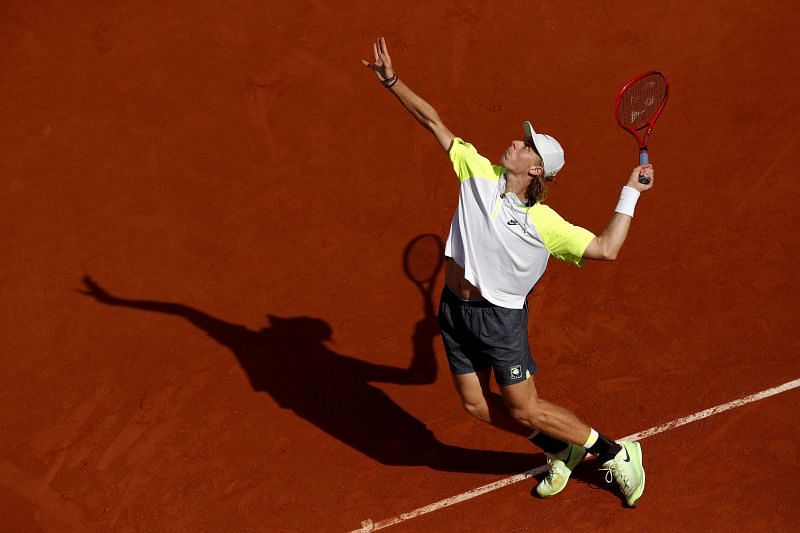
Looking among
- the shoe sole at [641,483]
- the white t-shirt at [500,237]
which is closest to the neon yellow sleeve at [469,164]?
the white t-shirt at [500,237]

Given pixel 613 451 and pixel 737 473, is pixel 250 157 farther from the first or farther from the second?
pixel 737 473

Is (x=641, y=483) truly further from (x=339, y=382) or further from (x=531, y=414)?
(x=339, y=382)

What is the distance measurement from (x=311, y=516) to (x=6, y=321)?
3238 millimetres

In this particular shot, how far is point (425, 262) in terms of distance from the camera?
24.9 ft

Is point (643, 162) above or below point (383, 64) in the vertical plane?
below

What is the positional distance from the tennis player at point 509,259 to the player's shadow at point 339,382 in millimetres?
688

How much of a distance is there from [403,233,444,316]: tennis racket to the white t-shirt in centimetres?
175

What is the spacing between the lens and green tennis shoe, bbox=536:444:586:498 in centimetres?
648

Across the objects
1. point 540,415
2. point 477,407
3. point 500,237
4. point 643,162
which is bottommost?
point 540,415

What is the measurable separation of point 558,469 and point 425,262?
7.07 feet

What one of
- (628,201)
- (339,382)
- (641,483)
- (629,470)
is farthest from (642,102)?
(339,382)

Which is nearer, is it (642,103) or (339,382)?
(642,103)

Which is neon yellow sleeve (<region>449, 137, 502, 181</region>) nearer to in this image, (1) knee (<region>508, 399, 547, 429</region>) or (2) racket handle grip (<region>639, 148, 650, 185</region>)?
(2) racket handle grip (<region>639, 148, 650, 185</region>)

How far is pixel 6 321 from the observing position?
7.48 meters
